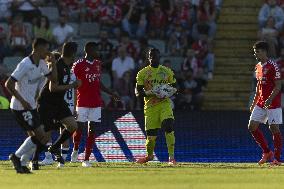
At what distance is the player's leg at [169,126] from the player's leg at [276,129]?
1.86 m

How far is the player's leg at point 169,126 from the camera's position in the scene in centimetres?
1908

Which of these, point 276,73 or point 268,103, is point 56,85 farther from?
point 276,73

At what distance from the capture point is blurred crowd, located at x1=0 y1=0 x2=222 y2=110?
26594mm

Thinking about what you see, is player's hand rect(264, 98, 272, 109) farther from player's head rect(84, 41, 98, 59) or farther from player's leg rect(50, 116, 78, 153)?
player's leg rect(50, 116, 78, 153)

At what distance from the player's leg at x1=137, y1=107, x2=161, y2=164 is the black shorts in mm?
2315

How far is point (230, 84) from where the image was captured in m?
27.2

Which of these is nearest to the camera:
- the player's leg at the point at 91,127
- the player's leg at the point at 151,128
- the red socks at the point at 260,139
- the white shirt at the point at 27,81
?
the white shirt at the point at 27,81

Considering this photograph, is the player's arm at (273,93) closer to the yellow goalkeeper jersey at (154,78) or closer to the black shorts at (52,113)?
the yellow goalkeeper jersey at (154,78)

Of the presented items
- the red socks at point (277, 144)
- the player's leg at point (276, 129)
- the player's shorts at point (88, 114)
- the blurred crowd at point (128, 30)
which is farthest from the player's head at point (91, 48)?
the blurred crowd at point (128, 30)

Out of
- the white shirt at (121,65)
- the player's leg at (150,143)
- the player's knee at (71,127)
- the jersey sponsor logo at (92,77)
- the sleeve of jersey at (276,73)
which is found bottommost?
the player's leg at (150,143)

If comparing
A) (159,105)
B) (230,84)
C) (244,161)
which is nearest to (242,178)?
(159,105)

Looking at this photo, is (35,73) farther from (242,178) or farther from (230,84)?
(230,84)

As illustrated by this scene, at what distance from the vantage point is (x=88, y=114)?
63.4 feet

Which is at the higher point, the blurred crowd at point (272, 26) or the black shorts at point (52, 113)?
the blurred crowd at point (272, 26)
